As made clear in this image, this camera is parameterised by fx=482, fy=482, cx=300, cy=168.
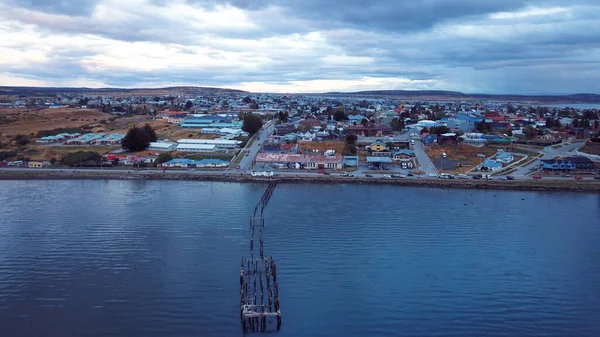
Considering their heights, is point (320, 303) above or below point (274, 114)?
below

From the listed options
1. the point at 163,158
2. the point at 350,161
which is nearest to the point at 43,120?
the point at 163,158

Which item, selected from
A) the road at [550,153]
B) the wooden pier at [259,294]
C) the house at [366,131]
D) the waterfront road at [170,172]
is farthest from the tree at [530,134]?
the wooden pier at [259,294]

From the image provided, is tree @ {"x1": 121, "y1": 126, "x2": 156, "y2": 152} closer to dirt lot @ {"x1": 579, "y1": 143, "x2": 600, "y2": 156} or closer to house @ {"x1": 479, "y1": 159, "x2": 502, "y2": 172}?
house @ {"x1": 479, "y1": 159, "x2": 502, "y2": 172}

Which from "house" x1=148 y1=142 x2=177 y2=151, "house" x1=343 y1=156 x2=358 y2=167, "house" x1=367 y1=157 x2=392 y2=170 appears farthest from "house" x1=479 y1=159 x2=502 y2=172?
"house" x1=148 y1=142 x2=177 y2=151

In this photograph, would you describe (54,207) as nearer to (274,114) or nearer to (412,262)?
(412,262)

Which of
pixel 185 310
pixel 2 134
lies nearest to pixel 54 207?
pixel 185 310

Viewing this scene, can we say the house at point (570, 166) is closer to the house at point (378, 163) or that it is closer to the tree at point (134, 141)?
the house at point (378, 163)

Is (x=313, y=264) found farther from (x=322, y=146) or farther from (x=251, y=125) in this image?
(x=251, y=125)
